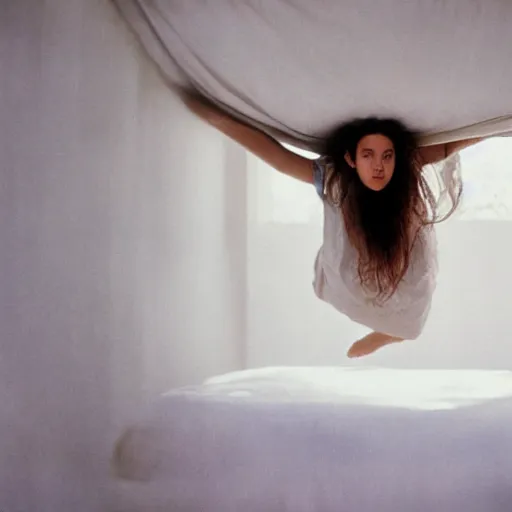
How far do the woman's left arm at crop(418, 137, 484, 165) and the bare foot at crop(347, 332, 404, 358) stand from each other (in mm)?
324

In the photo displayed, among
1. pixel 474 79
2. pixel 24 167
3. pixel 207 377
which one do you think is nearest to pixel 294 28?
pixel 474 79

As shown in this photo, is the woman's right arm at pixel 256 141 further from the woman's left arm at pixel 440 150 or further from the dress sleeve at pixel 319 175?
the woman's left arm at pixel 440 150

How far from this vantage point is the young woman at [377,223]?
3.27 feet

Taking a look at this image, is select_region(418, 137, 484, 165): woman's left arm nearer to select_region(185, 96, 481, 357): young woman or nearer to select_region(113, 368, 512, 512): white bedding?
select_region(185, 96, 481, 357): young woman

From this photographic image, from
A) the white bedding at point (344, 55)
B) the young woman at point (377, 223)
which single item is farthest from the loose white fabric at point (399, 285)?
the white bedding at point (344, 55)

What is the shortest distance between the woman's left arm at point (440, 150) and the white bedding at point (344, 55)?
77mm

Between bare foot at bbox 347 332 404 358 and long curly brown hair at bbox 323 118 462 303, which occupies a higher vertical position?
long curly brown hair at bbox 323 118 462 303

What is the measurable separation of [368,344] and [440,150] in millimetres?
368

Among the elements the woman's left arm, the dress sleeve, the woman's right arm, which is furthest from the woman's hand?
the woman's left arm

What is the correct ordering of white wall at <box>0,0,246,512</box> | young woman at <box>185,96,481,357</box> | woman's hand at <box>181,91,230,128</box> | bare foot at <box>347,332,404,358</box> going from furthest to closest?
1. bare foot at <box>347,332,404,358</box>
2. young woman at <box>185,96,481,357</box>
3. woman's hand at <box>181,91,230,128</box>
4. white wall at <box>0,0,246,512</box>

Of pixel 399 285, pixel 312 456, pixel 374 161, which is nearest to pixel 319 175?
pixel 374 161

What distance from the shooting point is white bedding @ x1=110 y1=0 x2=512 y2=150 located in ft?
2.60

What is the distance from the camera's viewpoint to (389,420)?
2.73ft

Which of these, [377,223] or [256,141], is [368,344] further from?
[256,141]
